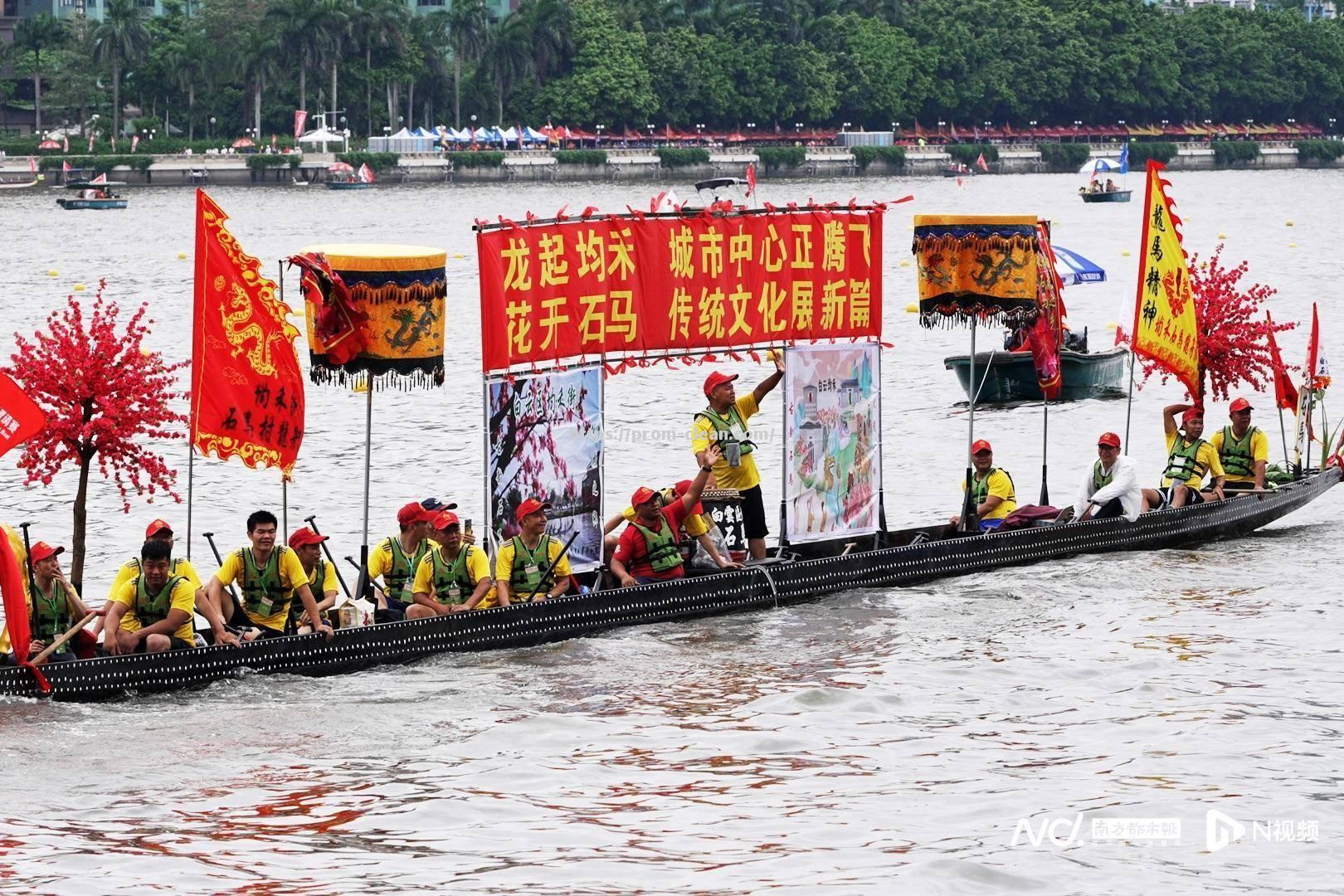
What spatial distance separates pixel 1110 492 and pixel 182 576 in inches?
447

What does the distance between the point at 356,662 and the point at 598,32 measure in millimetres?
132056

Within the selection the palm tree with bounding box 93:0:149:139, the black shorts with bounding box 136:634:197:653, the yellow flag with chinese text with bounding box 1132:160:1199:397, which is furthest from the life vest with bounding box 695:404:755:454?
the palm tree with bounding box 93:0:149:139

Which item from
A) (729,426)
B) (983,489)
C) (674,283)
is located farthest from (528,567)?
(983,489)

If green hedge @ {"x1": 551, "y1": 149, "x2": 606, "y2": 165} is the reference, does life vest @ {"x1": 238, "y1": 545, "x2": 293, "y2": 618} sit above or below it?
below

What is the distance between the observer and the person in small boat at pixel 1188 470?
2545cm

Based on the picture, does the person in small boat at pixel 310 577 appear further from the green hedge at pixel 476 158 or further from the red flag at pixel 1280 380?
the green hedge at pixel 476 158

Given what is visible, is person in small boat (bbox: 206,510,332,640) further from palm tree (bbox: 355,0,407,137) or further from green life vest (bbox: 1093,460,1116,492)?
palm tree (bbox: 355,0,407,137)

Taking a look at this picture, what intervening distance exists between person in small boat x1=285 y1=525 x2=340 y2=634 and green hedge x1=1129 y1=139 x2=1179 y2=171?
158 meters

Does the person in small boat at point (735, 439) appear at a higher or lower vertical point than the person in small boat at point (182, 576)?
higher

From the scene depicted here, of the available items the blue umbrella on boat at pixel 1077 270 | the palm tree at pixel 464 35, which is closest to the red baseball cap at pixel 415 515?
the blue umbrella on boat at pixel 1077 270

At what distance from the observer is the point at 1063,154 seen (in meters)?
167

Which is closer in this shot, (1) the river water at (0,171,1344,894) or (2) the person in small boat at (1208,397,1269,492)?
(1) the river water at (0,171,1344,894)

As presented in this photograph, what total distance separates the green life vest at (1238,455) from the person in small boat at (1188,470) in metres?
0.69

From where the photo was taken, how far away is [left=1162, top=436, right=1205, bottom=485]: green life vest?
83.8 ft
